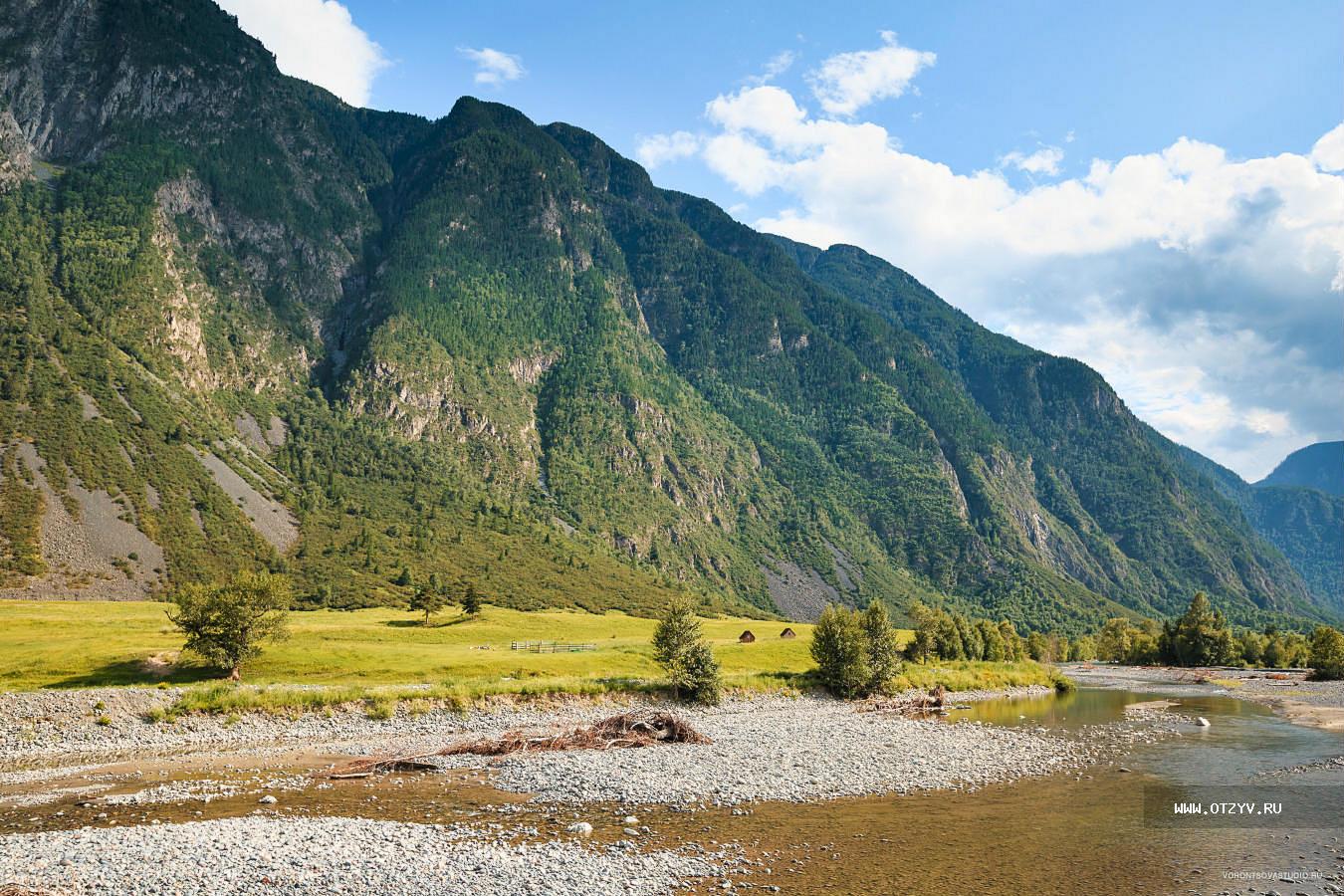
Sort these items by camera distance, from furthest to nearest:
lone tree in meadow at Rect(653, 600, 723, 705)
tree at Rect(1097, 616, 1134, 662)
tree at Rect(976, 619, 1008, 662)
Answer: tree at Rect(1097, 616, 1134, 662)
tree at Rect(976, 619, 1008, 662)
lone tree in meadow at Rect(653, 600, 723, 705)

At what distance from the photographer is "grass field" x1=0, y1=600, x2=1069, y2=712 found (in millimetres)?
55406

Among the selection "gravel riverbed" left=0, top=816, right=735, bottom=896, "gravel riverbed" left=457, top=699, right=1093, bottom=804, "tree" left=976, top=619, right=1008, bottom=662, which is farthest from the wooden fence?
"tree" left=976, top=619, right=1008, bottom=662

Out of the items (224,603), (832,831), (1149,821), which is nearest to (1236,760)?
(1149,821)

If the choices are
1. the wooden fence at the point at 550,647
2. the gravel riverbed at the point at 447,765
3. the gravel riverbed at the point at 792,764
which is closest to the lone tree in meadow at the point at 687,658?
the gravel riverbed at the point at 447,765

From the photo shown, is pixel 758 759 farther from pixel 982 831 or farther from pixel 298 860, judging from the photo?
pixel 298 860

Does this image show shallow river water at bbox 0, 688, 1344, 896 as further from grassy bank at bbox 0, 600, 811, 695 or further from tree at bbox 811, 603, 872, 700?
tree at bbox 811, 603, 872, 700

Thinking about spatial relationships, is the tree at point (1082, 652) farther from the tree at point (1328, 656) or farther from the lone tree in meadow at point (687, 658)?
the lone tree in meadow at point (687, 658)

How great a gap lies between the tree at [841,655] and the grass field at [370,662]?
3.29 m

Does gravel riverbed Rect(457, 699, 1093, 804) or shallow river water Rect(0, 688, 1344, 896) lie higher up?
shallow river water Rect(0, 688, 1344, 896)

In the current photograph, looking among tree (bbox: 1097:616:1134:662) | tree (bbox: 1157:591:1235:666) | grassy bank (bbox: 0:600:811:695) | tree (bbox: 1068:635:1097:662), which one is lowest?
tree (bbox: 1068:635:1097:662)

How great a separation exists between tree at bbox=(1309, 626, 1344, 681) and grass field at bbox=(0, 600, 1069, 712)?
46295 millimetres

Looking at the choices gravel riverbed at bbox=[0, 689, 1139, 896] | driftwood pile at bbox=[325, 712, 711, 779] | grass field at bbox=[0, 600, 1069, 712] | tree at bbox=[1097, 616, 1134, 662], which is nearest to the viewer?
gravel riverbed at bbox=[0, 689, 1139, 896]

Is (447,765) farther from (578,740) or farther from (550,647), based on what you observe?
(550,647)

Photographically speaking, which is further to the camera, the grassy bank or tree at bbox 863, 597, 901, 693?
tree at bbox 863, 597, 901, 693
